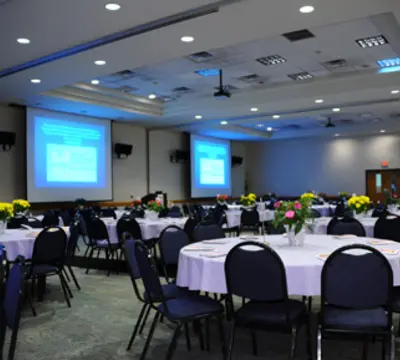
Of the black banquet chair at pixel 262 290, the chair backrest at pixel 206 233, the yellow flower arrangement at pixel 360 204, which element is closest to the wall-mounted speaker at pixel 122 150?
the yellow flower arrangement at pixel 360 204

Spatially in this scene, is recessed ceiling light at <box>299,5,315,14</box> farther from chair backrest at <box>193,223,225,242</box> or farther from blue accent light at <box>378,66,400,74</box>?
blue accent light at <box>378,66,400,74</box>

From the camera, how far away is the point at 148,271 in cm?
332

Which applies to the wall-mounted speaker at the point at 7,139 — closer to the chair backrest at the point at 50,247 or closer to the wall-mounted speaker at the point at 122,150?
the wall-mounted speaker at the point at 122,150

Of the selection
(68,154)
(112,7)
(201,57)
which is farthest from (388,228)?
(68,154)

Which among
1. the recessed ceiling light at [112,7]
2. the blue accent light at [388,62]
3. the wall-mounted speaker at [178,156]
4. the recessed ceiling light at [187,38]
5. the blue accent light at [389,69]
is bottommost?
the wall-mounted speaker at [178,156]

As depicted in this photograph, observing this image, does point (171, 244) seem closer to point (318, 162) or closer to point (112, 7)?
point (112, 7)

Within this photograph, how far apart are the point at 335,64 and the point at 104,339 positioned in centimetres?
801

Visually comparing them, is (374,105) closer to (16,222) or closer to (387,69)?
(387,69)

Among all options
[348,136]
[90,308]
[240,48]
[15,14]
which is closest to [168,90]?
[240,48]

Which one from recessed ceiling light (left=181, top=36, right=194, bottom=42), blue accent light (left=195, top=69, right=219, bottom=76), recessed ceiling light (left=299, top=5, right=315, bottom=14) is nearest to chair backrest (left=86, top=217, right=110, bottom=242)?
recessed ceiling light (left=181, top=36, right=194, bottom=42)

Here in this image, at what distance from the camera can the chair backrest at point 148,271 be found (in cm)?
327

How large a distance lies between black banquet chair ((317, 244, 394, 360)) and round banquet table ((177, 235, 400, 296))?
25 centimetres

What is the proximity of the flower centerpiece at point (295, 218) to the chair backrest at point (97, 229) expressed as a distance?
13.0 feet

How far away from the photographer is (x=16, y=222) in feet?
24.8
